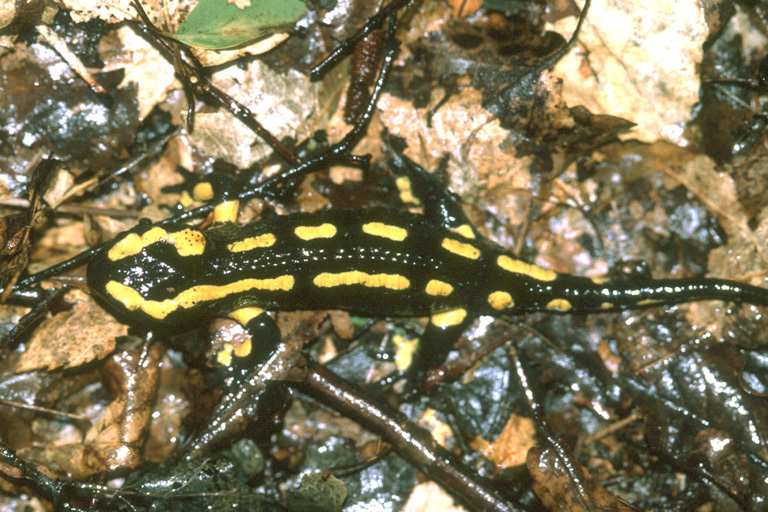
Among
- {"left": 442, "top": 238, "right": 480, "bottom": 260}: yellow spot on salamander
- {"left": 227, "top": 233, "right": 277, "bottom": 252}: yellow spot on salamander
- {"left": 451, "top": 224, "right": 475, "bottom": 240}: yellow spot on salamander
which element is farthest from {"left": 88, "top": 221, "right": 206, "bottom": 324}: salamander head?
{"left": 451, "top": 224, "right": 475, "bottom": 240}: yellow spot on salamander

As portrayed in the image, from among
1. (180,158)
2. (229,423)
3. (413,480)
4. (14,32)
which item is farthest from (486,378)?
(14,32)

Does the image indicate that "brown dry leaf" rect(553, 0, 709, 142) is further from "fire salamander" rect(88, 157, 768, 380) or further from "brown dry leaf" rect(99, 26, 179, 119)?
"brown dry leaf" rect(99, 26, 179, 119)

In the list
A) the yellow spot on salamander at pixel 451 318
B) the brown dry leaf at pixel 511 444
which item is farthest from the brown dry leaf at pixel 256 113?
the brown dry leaf at pixel 511 444

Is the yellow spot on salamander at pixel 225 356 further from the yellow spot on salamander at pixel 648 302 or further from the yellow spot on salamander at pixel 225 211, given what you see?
the yellow spot on salamander at pixel 648 302

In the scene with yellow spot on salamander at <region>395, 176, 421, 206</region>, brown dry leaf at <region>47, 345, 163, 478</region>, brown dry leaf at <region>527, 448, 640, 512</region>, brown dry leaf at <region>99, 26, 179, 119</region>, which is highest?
brown dry leaf at <region>99, 26, 179, 119</region>

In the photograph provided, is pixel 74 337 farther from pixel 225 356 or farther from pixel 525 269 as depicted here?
pixel 525 269

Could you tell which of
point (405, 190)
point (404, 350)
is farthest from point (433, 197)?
point (404, 350)
